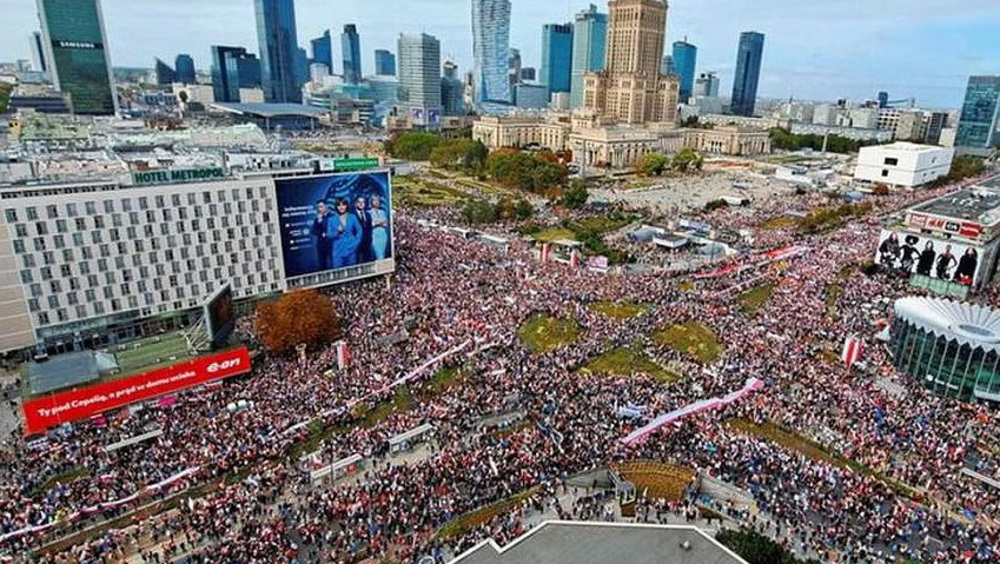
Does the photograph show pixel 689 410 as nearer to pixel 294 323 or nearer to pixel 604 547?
pixel 604 547

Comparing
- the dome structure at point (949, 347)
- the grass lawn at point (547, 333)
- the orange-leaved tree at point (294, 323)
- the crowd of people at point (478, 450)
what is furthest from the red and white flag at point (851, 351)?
the orange-leaved tree at point (294, 323)

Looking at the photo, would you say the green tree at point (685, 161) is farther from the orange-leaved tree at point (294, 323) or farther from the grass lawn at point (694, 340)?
the orange-leaved tree at point (294, 323)

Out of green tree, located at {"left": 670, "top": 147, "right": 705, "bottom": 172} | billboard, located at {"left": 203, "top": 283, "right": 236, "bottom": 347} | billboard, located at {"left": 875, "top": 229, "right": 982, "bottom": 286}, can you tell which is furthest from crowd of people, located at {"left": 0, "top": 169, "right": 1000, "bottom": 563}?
green tree, located at {"left": 670, "top": 147, "right": 705, "bottom": 172}

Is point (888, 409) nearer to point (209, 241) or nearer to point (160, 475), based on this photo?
point (160, 475)

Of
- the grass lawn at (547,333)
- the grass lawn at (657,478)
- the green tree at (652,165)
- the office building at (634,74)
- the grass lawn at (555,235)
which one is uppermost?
the office building at (634,74)

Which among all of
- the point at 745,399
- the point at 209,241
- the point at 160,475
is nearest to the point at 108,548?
the point at 160,475
